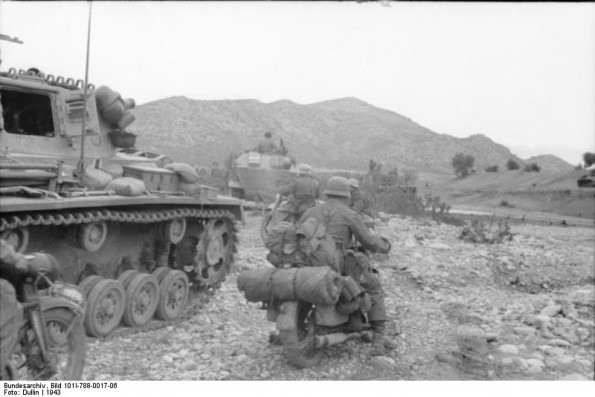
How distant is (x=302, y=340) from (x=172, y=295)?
2270 millimetres

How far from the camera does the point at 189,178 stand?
7258 mm

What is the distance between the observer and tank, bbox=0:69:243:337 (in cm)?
527

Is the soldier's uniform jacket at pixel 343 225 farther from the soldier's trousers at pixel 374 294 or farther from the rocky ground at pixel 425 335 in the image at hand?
the rocky ground at pixel 425 335

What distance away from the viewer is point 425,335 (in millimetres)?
6555

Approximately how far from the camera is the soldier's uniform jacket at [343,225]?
225 inches

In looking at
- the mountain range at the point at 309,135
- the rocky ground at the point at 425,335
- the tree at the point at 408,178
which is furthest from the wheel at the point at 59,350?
the mountain range at the point at 309,135

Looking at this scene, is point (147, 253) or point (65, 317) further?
→ point (147, 253)

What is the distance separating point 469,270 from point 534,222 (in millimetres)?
11894

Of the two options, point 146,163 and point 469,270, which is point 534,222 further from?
point 146,163

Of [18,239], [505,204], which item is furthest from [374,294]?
[505,204]

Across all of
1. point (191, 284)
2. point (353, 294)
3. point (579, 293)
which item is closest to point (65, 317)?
point (353, 294)

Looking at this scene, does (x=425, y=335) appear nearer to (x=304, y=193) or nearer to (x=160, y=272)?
(x=304, y=193)

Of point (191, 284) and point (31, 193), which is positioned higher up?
point (31, 193)

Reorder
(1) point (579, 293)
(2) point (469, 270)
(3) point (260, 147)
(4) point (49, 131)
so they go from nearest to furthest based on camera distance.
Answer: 1. (4) point (49, 131)
2. (1) point (579, 293)
3. (2) point (469, 270)
4. (3) point (260, 147)
